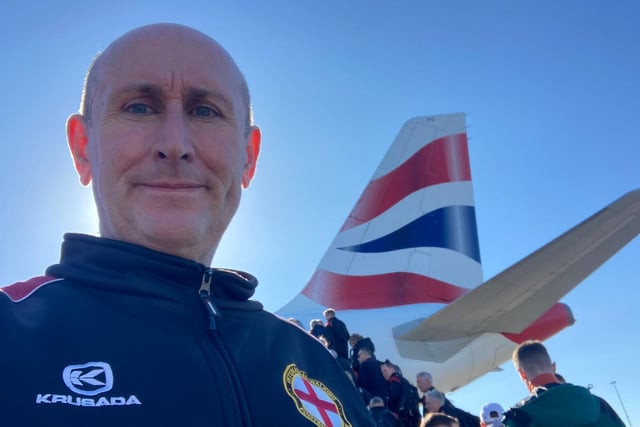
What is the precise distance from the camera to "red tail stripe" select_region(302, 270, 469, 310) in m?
8.55

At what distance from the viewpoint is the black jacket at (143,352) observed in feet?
2.94

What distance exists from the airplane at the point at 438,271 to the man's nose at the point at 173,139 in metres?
4.95

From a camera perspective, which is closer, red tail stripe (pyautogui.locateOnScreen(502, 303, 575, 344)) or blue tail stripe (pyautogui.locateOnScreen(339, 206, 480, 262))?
red tail stripe (pyautogui.locateOnScreen(502, 303, 575, 344))

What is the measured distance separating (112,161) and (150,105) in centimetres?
14

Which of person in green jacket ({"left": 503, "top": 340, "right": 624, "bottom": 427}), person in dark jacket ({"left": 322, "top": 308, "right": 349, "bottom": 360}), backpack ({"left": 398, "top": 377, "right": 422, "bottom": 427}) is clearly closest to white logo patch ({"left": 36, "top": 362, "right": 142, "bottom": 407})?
person in green jacket ({"left": 503, "top": 340, "right": 624, "bottom": 427})

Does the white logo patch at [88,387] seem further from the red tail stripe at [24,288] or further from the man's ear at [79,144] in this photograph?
the man's ear at [79,144]

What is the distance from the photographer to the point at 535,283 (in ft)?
21.0

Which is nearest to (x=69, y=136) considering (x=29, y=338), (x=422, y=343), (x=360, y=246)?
(x=29, y=338)

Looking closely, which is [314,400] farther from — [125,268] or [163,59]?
[163,59]

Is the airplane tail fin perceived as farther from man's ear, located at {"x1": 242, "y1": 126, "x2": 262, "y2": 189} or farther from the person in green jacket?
man's ear, located at {"x1": 242, "y1": 126, "x2": 262, "y2": 189}

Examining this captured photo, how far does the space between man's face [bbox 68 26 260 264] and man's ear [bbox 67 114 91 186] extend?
3 cm

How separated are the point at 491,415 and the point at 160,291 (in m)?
3.35

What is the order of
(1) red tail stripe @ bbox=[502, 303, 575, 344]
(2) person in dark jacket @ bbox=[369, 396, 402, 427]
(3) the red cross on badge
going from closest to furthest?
(3) the red cross on badge < (2) person in dark jacket @ bbox=[369, 396, 402, 427] < (1) red tail stripe @ bbox=[502, 303, 575, 344]

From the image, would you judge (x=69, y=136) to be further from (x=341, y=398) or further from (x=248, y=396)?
(x=341, y=398)
